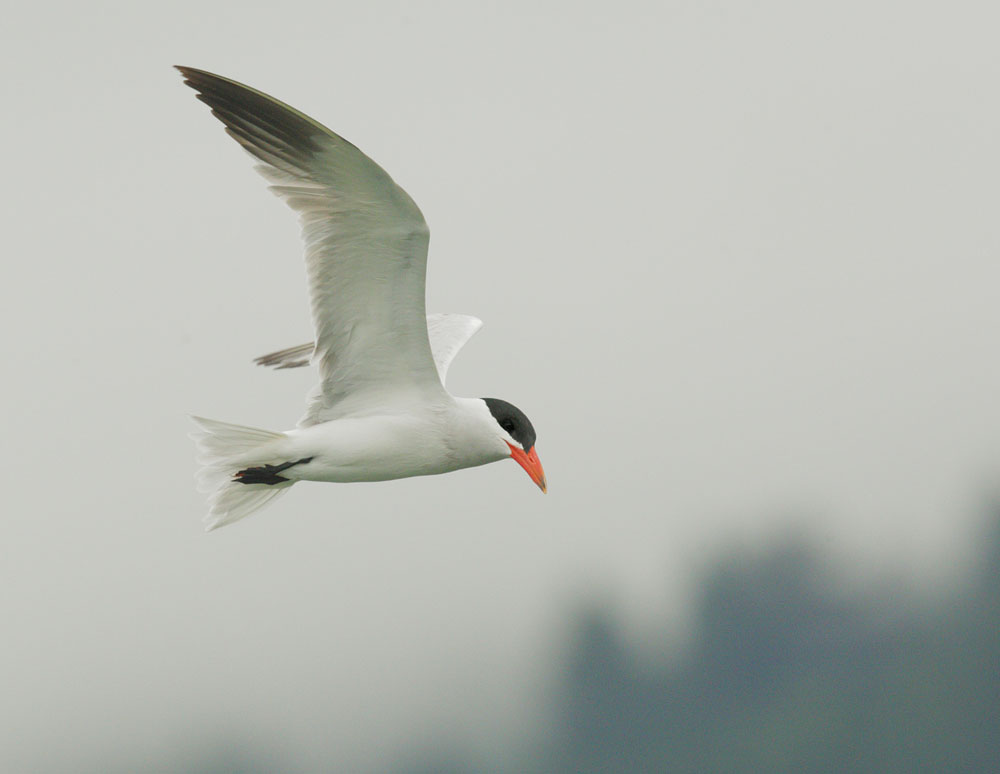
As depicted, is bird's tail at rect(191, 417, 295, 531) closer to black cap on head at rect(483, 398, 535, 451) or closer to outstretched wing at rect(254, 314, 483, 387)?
black cap on head at rect(483, 398, 535, 451)

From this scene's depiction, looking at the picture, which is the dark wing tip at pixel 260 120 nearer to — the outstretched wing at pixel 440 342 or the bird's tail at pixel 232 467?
the bird's tail at pixel 232 467

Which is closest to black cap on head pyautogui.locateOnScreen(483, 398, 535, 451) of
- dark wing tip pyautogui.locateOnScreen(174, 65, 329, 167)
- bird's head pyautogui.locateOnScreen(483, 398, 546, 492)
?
bird's head pyautogui.locateOnScreen(483, 398, 546, 492)

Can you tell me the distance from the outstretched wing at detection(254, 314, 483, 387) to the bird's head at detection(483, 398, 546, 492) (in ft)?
5.09

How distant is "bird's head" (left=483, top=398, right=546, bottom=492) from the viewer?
763 centimetres

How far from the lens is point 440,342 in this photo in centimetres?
938

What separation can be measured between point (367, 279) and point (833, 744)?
71.1 meters

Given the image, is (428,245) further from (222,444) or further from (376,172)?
(222,444)

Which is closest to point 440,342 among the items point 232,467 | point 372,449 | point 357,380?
point 357,380

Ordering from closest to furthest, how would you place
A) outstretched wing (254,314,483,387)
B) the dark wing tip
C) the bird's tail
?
1. the dark wing tip
2. the bird's tail
3. outstretched wing (254,314,483,387)

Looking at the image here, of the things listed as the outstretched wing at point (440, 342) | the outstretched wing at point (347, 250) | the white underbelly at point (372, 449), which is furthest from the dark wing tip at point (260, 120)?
the outstretched wing at point (440, 342)

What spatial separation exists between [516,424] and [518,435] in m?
0.07

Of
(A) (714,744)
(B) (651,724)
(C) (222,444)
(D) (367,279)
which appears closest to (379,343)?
(D) (367,279)

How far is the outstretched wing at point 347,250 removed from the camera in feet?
22.5

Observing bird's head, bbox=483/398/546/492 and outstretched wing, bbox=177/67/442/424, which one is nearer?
outstretched wing, bbox=177/67/442/424
